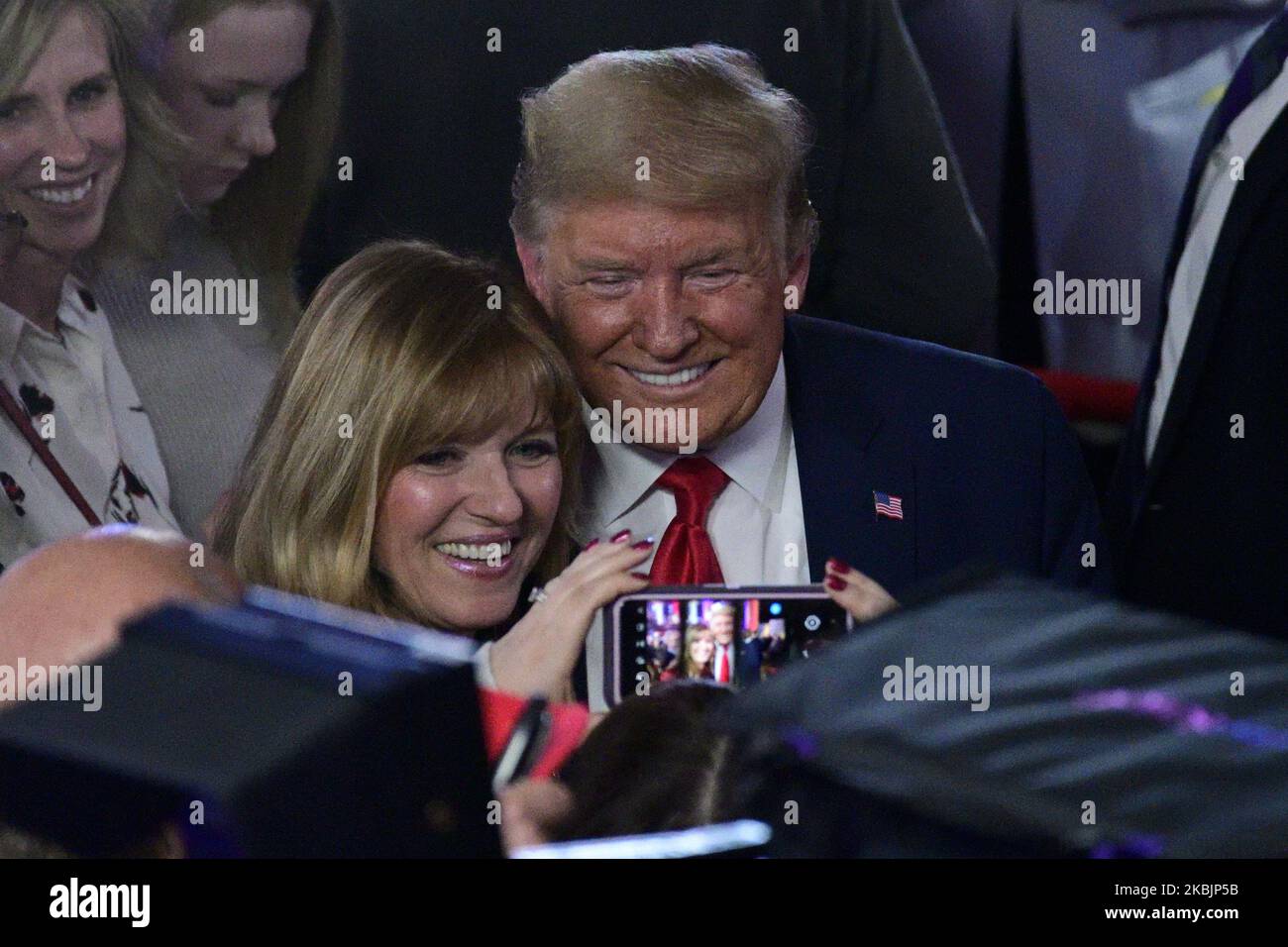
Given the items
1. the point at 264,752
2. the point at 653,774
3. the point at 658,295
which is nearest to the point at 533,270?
the point at 658,295

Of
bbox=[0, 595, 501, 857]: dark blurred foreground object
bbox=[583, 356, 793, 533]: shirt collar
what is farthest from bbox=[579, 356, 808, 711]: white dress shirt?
bbox=[0, 595, 501, 857]: dark blurred foreground object

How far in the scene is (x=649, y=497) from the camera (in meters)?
2.46

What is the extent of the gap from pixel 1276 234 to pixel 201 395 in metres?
1.57

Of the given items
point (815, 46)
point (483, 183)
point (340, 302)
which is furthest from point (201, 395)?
point (815, 46)

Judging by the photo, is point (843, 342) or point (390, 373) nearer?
point (390, 373)

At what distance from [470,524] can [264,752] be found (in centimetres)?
130

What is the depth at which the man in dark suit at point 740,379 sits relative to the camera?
7.77ft

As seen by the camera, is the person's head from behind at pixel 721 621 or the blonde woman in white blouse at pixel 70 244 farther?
the blonde woman in white blouse at pixel 70 244

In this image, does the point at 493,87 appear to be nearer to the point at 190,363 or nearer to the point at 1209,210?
the point at 190,363

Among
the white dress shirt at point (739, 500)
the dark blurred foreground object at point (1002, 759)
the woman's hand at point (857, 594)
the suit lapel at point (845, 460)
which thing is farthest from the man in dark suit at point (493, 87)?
the dark blurred foreground object at point (1002, 759)

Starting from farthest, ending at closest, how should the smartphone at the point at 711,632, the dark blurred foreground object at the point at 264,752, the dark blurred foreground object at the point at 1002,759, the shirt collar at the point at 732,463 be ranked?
1. the shirt collar at the point at 732,463
2. the smartphone at the point at 711,632
3. the dark blurred foreground object at the point at 1002,759
4. the dark blurred foreground object at the point at 264,752

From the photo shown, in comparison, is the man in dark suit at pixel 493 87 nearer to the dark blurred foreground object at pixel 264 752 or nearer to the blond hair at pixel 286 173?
the blond hair at pixel 286 173

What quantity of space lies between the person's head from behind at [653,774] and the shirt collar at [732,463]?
0.94 metres

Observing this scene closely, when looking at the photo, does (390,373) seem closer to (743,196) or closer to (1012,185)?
(743,196)
